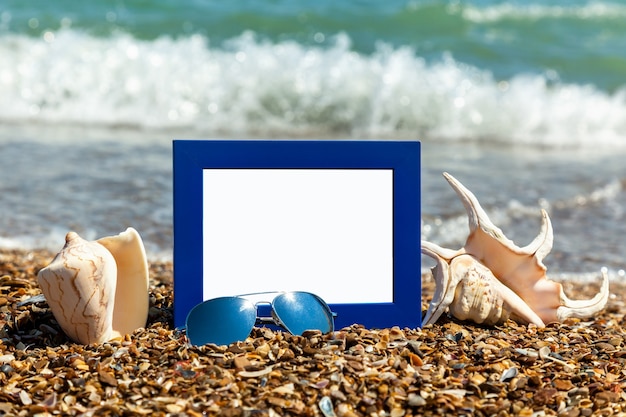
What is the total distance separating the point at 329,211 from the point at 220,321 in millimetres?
524

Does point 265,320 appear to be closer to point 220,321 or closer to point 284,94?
point 220,321

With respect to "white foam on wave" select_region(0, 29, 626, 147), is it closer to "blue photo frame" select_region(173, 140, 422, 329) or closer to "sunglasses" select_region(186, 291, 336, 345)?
"blue photo frame" select_region(173, 140, 422, 329)

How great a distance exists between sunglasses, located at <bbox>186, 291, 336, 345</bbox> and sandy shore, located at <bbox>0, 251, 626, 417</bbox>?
0.16 feet

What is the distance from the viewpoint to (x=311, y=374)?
95.6 inches

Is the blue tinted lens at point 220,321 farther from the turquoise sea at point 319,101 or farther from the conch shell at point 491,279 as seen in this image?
the turquoise sea at point 319,101

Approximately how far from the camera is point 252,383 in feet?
7.84

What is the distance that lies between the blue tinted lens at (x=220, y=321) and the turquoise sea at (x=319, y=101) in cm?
256

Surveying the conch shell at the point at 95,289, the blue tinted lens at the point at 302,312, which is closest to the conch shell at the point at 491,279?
the blue tinted lens at the point at 302,312

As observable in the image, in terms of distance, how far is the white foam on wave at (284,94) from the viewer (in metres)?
9.77

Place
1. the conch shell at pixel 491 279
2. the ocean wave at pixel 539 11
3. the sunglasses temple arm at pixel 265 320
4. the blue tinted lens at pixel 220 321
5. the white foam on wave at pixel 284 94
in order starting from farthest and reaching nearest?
the ocean wave at pixel 539 11 → the white foam on wave at pixel 284 94 → the conch shell at pixel 491 279 → the sunglasses temple arm at pixel 265 320 → the blue tinted lens at pixel 220 321

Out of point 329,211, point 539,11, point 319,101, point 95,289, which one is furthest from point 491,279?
point 539,11

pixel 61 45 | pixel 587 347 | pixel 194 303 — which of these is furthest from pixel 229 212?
Result: pixel 61 45

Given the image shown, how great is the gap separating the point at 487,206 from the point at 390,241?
12.4 feet

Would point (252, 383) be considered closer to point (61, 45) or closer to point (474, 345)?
point (474, 345)
